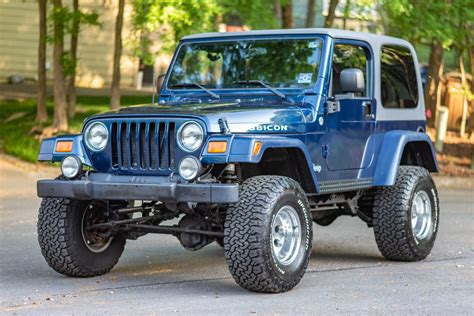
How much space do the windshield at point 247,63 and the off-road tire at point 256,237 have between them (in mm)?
1513

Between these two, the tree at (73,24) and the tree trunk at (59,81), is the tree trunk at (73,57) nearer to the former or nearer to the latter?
the tree at (73,24)

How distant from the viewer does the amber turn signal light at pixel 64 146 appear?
906 cm

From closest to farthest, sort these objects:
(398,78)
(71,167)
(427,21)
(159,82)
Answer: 1. (71,167)
2. (159,82)
3. (398,78)
4. (427,21)

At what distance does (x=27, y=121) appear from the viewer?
24.5 metres

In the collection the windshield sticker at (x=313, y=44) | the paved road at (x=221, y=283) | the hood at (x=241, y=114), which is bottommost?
the paved road at (x=221, y=283)

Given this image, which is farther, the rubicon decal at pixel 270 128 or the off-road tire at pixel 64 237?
the off-road tire at pixel 64 237

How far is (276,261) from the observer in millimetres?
8461

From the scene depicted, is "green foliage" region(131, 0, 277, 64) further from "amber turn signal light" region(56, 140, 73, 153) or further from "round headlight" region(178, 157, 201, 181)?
"round headlight" region(178, 157, 201, 181)

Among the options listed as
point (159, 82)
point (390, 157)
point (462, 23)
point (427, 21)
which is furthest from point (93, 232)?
point (462, 23)

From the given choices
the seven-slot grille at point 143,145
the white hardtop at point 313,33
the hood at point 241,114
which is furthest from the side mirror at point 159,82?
the seven-slot grille at point 143,145

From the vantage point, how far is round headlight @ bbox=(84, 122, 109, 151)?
29.4ft

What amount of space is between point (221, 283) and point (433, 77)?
17.3 metres

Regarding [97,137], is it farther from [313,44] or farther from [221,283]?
[313,44]

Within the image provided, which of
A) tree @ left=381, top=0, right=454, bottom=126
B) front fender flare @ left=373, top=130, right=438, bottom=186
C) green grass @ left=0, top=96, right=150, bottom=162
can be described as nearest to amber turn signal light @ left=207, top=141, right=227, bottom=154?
front fender flare @ left=373, top=130, right=438, bottom=186
